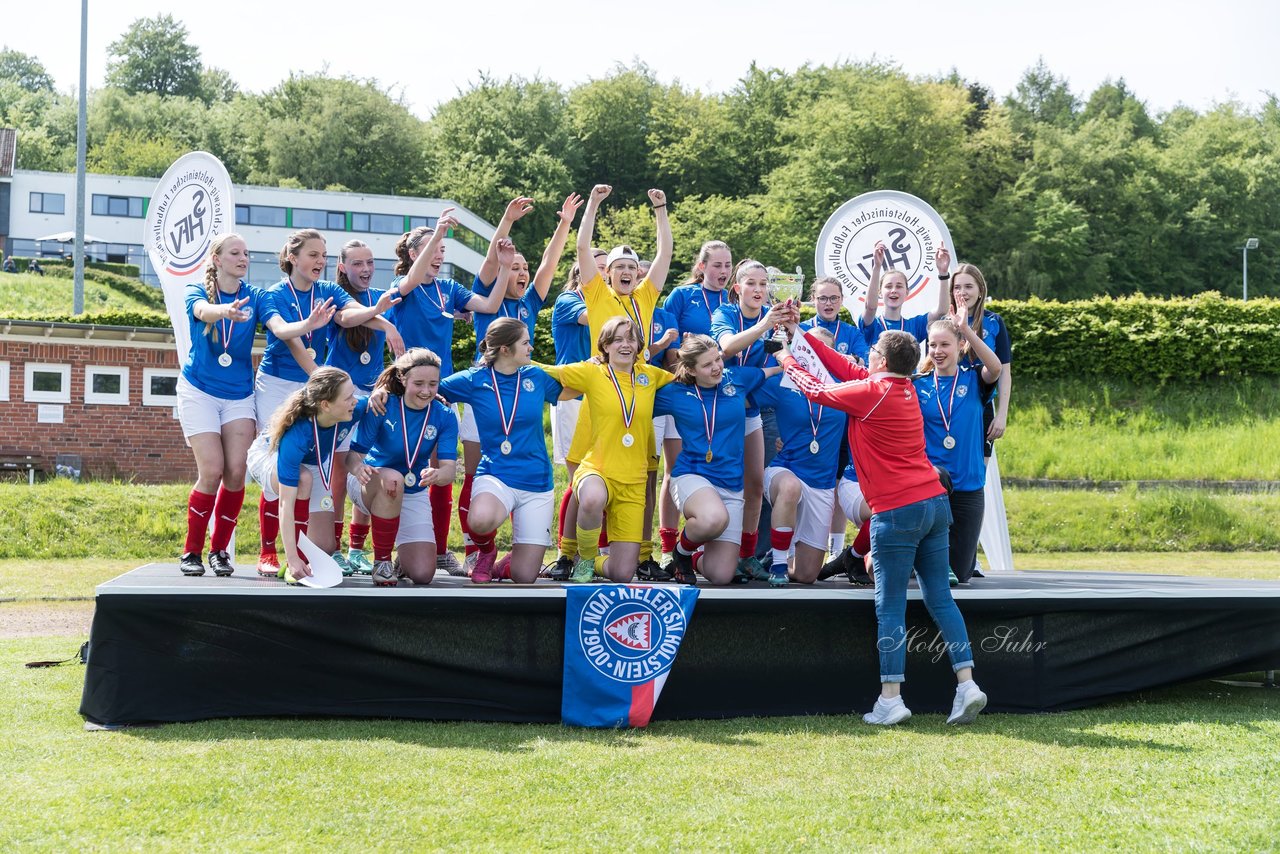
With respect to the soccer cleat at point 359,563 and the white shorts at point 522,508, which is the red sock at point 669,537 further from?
the soccer cleat at point 359,563

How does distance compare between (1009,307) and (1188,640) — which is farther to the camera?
(1009,307)

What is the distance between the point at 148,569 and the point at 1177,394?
22.5m

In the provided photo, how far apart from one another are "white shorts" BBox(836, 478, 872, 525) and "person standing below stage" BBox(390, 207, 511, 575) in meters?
2.42

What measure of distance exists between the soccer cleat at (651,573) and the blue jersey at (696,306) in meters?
1.55

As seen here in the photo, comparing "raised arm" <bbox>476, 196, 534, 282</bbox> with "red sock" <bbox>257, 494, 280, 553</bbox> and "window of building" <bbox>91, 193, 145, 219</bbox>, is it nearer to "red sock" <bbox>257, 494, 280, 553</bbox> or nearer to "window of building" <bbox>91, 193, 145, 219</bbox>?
"red sock" <bbox>257, 494, 280, 553</bbox>

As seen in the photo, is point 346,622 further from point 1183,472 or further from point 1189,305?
point 1189,305

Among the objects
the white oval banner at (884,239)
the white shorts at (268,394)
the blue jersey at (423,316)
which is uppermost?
the white oval banner at (884,239)

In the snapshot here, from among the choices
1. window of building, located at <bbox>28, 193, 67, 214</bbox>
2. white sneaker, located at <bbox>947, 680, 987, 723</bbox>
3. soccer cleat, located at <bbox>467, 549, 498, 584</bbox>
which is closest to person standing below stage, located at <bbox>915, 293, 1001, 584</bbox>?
white sneaker, located at <bbox>947, 680, 987, 723</bbox>

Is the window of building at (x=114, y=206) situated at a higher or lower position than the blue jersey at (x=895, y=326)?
higher

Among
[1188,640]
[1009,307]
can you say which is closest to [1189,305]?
[1009,307]

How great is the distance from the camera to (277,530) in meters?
6.71

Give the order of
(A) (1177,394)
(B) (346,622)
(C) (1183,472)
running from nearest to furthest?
(B) (346,622) → (C) (1183,472) → (A) (1177,394)

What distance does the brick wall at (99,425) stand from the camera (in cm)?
2005

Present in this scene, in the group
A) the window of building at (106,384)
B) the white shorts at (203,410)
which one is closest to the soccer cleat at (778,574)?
the white shorts at (203,410)
